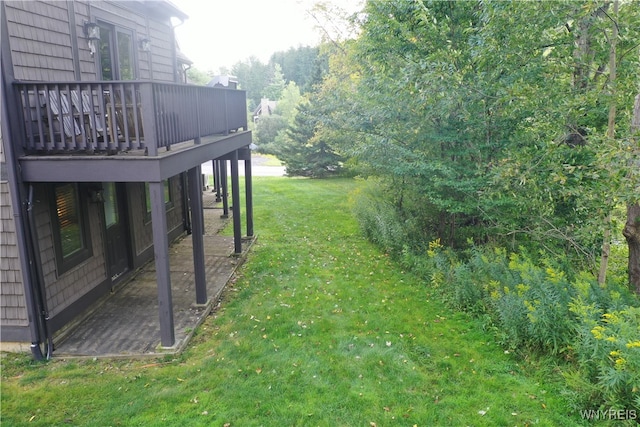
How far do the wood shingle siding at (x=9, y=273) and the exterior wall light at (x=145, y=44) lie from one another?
4890 millimetres

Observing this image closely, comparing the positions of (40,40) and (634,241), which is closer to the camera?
(40,40)

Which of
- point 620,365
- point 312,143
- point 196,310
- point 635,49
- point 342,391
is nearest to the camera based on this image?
point 620,365

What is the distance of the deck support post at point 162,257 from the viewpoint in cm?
565

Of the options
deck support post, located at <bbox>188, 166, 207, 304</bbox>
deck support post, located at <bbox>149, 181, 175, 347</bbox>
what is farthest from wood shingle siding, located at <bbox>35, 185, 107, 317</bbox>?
deck support post, located at <bbox>188, 166, 207, 304</bbox>

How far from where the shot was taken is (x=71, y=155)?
5.76 m

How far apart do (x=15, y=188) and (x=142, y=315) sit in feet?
8.90

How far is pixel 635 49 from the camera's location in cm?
678

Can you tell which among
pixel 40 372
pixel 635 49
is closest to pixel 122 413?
pixel 40 372

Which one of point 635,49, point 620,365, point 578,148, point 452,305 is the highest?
point 635,49

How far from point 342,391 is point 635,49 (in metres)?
6.63

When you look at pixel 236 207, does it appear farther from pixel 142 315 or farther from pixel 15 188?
pixel 15 188

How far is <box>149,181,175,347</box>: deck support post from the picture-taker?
Result: 18.5 feet

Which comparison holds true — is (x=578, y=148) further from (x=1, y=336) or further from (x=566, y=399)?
(x=1, y=336)

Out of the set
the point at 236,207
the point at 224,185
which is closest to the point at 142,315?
the point at 236,207
